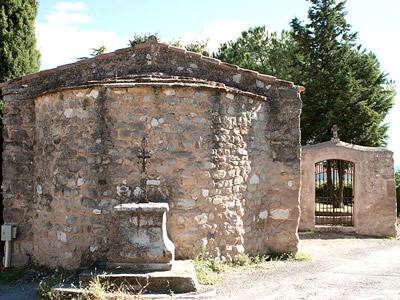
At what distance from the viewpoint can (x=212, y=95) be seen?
742cm

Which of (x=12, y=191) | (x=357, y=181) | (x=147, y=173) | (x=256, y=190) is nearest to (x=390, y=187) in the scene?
(x=357, y=181)

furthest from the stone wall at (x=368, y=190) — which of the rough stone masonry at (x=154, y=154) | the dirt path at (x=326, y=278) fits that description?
the rough stone masonry at (x=154, y=154)

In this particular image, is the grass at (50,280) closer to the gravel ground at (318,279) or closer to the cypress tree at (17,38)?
the gravel ground at (318,279)

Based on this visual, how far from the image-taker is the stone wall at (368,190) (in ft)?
38.2

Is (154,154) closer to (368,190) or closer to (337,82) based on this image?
(368,190)

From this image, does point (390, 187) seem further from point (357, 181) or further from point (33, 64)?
point (33, 64)

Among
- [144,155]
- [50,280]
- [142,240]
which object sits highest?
[144,155]

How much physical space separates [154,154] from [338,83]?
13872 mm

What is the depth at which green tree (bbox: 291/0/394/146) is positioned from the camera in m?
18.5

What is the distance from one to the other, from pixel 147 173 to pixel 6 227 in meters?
3.46

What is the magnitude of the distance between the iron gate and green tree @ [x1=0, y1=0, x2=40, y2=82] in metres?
8.85

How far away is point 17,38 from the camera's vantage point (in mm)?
11148

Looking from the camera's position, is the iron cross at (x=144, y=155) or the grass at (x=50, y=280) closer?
the grass at (x=50, y=280)

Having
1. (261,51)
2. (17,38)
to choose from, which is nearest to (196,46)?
(261,51)
